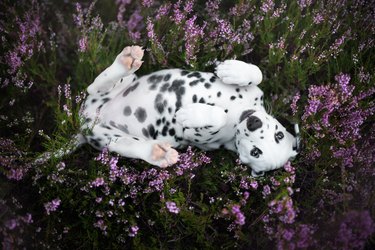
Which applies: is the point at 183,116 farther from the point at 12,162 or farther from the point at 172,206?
the point at 12,162

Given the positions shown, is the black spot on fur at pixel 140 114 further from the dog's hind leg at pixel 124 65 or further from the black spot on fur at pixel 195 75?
the black spot on fur at pixel 195 75

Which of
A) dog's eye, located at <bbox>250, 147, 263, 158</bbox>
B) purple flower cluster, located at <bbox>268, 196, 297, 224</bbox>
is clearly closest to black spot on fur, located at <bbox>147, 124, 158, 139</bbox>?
dog's eye, located at <bbox>250, 147, 263, 158</bbox>

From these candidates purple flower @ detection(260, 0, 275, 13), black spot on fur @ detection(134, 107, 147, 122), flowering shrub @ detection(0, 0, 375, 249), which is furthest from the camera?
purple flower @ detection(260, 0, 275, 13)

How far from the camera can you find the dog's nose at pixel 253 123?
255 centimetres

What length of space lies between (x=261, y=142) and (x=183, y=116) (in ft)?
1.70

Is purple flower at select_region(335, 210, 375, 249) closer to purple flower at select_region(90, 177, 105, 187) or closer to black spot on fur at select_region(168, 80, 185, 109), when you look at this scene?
black spot on fur at select_region(168, 80, 185, 109)

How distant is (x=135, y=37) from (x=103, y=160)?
119 centimetres

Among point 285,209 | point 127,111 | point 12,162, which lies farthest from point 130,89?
point 285,209

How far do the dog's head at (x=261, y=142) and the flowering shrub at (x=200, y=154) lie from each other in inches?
4.8

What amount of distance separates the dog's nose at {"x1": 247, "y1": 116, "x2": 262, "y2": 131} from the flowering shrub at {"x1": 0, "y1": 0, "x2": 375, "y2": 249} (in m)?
0.32

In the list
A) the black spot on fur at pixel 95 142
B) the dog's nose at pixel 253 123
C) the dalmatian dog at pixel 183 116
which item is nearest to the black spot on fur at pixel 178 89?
the dalmatian dog at pixel 183 116

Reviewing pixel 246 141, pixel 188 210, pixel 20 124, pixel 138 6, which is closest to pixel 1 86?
pixel 20 124

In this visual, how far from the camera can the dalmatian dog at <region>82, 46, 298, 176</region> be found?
2.62 m

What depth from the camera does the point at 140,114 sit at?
9.43ft
